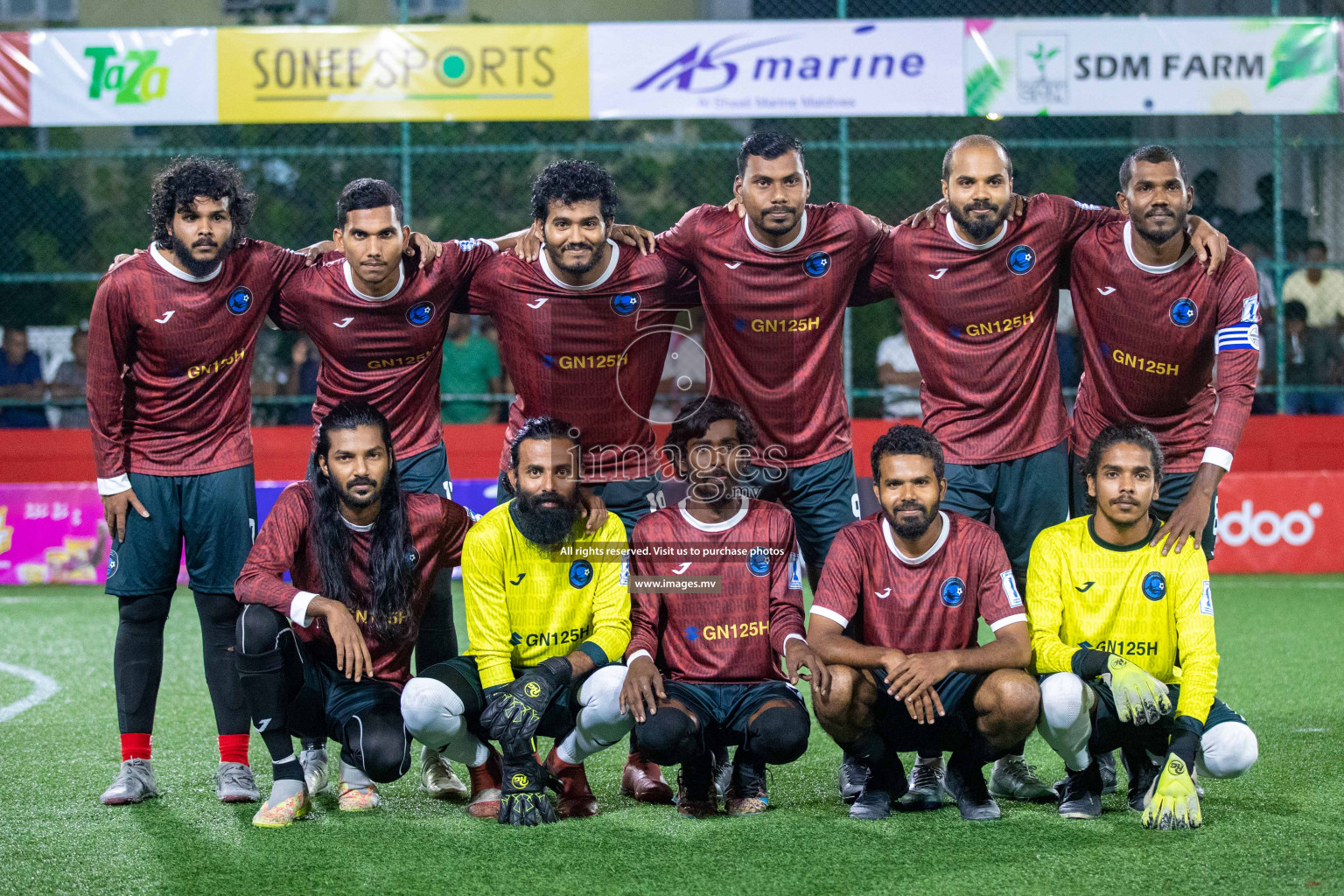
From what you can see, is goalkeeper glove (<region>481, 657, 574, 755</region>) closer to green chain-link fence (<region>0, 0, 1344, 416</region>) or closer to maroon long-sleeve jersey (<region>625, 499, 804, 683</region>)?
maroon long-sleeve jersey (<region>625, 499, 804, 683</region>)

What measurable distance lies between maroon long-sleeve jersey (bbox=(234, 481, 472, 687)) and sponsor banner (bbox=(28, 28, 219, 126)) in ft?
24.5

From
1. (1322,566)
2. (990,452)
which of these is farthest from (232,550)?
(1322,566)

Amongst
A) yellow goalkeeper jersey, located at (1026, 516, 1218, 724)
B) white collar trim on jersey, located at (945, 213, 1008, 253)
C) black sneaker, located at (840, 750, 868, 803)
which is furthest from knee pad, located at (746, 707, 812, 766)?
white collar trim on jersey, located at (945, 213, 1008, 253)

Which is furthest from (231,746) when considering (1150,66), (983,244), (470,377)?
(1150,66)

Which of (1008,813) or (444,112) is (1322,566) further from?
(444,112)

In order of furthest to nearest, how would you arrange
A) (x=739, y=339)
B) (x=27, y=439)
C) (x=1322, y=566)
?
(x=27, y=439) < (x=1322, y=566) < (x=739, y=339)

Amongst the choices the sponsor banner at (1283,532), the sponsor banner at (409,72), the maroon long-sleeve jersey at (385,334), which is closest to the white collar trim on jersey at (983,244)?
the maroon long-sleeve jersey at (385,334)

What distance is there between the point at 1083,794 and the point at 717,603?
1.27 metres

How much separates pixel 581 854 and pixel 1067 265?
2758mm

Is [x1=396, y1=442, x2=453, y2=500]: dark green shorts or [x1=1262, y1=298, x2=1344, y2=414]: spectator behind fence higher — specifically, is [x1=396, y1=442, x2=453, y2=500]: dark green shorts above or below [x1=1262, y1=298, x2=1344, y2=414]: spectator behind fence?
below

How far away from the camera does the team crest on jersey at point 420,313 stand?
4.96 m

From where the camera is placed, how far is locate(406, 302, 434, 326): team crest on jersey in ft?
16.3

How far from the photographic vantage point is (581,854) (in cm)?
383

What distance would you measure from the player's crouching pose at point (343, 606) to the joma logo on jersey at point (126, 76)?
300 inches
